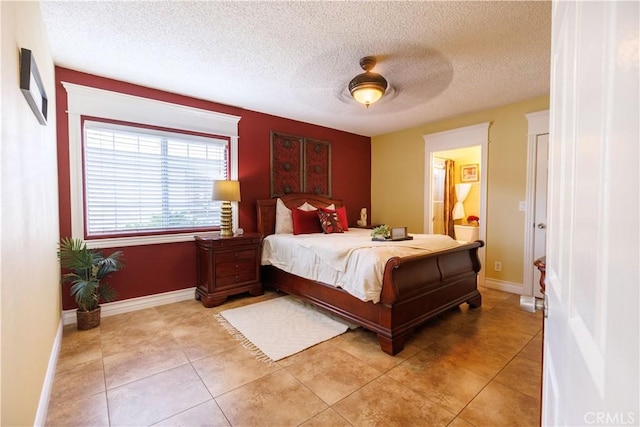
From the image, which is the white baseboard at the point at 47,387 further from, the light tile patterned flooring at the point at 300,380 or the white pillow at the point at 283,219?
the white pillow at the point at 283,219

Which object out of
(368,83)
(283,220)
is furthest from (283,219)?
(368,83)

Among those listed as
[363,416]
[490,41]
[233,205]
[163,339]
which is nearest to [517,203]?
[490,41]

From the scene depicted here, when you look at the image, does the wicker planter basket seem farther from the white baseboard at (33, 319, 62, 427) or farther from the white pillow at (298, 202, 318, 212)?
the white pillow at (298, 202, 318, 212)

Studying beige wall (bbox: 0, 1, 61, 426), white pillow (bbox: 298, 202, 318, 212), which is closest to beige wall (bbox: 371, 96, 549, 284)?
white pillow (bbox: 298, 202, 318, 212)

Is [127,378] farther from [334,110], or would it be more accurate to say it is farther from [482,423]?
[334,110]

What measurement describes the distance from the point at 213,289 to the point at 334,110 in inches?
109

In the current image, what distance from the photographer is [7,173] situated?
1.07 metres

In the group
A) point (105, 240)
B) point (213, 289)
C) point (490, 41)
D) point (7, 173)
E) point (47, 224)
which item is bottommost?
point (213, 289)

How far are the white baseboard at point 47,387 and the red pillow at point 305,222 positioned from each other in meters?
2.49

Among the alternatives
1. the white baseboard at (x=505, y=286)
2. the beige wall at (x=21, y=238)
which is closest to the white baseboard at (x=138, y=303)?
the beige wall at (x=21, y=238)

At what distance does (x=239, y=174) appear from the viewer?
155 inches

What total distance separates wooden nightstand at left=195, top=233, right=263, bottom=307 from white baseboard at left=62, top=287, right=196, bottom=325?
169 millimetres

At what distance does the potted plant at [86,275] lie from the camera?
2574 millimetres

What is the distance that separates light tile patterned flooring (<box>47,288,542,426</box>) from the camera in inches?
63.6
